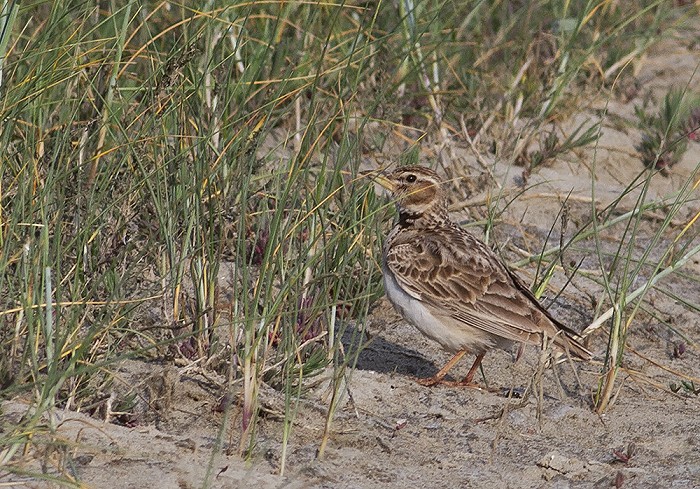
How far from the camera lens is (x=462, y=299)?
18.3ft

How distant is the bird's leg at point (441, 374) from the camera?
5.44 m

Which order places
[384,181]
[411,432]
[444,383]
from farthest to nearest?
[384,181] → [444,383] → [411,432]

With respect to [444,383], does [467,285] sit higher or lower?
higher

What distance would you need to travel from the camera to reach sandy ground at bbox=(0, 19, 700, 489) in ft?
13.5

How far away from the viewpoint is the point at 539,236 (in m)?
7.08

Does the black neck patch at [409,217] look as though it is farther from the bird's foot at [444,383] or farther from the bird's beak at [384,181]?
the bird's foot at [444,383]

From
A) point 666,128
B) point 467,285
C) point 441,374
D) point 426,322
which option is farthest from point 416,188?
point 666,128

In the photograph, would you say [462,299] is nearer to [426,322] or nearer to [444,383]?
[426,322]

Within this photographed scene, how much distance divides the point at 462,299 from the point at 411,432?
0.91m

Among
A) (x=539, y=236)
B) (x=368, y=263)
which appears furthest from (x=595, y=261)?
(x=368, y=263)

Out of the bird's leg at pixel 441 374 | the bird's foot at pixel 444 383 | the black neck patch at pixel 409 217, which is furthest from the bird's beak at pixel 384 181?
the bird's foot at pixel 444 383

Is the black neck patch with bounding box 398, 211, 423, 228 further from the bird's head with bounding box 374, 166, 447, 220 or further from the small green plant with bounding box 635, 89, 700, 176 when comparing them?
the small green plant with bounding box 635, 89, 700, 176

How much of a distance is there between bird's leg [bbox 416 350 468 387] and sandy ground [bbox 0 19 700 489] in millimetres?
40

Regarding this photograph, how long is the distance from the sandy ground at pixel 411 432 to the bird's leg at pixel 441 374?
0.04m
